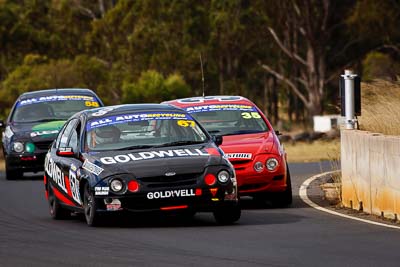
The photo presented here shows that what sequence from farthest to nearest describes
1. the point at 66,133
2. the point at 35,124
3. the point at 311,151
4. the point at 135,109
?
the point at 311,151, the point at 35,124, the point at 66,133, the point at 135,109

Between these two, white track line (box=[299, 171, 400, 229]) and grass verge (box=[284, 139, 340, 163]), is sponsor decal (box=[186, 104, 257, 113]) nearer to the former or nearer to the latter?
white track line (box=[299, 171, 400, 229])

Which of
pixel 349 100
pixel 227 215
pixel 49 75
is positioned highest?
pixel 49 75

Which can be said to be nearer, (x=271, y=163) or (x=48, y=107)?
(x=271, y=163)


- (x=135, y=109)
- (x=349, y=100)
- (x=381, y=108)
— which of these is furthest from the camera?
(x=381, y=108)

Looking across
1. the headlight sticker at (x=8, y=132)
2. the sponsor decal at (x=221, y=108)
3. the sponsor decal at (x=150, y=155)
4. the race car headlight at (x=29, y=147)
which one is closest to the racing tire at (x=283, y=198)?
the sponsor decal at (x=221, y=108)

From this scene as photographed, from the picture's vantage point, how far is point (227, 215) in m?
12.7

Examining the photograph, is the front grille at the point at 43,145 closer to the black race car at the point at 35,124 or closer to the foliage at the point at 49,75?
the black race car at the point at 35,124

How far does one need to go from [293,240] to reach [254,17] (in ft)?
132

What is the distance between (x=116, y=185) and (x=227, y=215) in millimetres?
1242

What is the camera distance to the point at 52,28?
55.6 meters

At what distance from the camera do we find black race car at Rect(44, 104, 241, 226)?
40.1 ft

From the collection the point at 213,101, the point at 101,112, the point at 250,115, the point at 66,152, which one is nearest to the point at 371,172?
the point at 250,115

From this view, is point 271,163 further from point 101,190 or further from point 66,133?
point 101,190

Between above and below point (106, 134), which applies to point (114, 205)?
below
